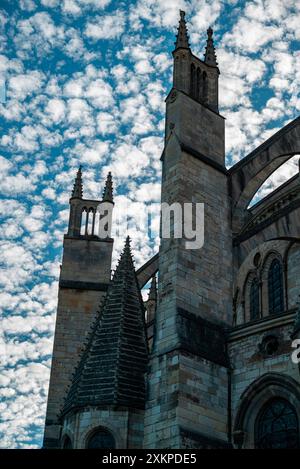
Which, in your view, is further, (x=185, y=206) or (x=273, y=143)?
(x=273, y=143)

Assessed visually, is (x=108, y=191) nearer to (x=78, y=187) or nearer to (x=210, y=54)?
(x=78, y=187)

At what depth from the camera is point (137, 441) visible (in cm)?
1549

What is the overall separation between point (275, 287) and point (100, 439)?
21.7 ft

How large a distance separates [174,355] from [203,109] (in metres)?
6.48

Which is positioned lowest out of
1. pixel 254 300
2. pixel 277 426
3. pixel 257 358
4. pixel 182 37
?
pixel 277 426

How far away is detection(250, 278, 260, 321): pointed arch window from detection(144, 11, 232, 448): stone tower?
3521 mm

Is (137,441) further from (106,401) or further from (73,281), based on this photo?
(73,281)

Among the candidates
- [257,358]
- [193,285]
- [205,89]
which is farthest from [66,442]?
[205,89]

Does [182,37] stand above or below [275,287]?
above

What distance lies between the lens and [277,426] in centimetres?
1470
